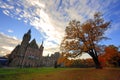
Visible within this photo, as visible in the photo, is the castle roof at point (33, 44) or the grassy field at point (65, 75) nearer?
the grassy field at point (65, 75)

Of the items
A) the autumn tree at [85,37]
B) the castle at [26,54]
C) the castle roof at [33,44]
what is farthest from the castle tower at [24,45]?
the autumn tree at [85,37]

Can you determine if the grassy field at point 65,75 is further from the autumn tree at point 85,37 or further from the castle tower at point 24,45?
the castle tower at point 24,45

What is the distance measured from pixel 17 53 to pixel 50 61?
5195 cm

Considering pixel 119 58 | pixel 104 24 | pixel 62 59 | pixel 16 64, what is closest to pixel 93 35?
pixel 104 24

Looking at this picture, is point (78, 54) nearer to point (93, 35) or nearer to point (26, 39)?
point (93, 35)

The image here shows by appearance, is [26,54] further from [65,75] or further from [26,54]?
[65,75]

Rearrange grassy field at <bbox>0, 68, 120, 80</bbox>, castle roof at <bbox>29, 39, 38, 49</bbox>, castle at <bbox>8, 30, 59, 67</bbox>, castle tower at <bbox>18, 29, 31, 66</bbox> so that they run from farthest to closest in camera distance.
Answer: castle roof at <bbox>29, 39, 38, 49</bbox> → castle tower at <bbox>18, 29, 31, 66</bbox> → castle at <bbox>8, 30, 59, 67</bbox> → grassy field at <bbox>0, 68, 120, 80</bbox>

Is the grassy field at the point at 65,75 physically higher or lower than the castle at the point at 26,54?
lower

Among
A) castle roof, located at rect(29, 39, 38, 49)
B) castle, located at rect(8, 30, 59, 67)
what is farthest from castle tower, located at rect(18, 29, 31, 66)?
castle roof, located at rect(29, 39, 38, 49)

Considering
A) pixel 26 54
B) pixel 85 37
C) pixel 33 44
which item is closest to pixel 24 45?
pixel 26 54

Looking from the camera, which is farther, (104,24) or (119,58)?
(119,58)

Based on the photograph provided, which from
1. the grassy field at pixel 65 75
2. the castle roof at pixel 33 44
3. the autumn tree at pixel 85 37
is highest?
the castle roof at pixel 33 44

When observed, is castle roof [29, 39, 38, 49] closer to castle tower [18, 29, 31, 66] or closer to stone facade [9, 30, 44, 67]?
stone facade [9, 30, 44, 67]

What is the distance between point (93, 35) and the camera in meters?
27.4
